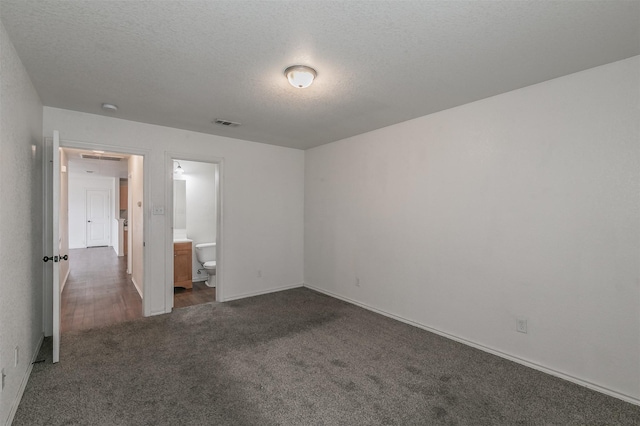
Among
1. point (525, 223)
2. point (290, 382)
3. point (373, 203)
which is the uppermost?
point (373, 203)

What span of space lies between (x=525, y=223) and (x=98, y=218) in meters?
12.6

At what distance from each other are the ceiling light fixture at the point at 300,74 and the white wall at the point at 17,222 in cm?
172

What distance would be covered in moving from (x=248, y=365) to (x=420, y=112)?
310 centimetres

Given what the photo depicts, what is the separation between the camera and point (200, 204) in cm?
597

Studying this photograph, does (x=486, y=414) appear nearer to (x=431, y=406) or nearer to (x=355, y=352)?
(x=431, y=406)

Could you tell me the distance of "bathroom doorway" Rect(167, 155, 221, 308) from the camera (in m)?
5.23

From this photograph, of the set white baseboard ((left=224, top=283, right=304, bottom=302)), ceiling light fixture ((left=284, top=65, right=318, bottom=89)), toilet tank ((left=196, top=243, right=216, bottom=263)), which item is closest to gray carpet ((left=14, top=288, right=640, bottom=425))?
white baseboard ((left=224, top=283, right=304, bottom=302))

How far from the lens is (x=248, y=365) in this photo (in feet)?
8.68

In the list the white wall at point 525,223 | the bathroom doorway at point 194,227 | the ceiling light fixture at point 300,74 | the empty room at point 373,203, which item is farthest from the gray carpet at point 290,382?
the ceiling light fixture at point 300,74

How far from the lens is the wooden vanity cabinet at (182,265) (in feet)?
16.9

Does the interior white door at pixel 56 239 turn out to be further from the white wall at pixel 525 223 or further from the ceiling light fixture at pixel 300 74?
the white wall at pixel 525 223

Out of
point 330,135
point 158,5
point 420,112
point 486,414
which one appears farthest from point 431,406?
point 330,135

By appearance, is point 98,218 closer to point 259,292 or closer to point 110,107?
point 259,292

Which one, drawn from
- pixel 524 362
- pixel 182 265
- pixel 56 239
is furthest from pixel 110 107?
pixel 524 362
